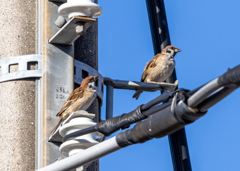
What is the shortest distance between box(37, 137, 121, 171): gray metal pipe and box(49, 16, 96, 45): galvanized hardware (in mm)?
1420

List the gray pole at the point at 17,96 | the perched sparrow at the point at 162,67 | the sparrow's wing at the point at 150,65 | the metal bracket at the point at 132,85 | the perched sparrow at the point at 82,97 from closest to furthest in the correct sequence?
the gray pole at the point at 17,96, the perched sparrow at the point at 82,97, the metal bracket at the point at 132,85, the perched sparrow at the point at 162,67, the sparrow's wing at the point at 150,65

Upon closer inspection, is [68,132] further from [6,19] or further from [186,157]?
[186,157]

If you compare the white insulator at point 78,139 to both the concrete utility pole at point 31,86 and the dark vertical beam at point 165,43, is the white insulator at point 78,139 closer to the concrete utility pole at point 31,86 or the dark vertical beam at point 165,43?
the concrete utility pole at point 31,86

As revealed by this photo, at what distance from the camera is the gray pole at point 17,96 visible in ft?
17.4

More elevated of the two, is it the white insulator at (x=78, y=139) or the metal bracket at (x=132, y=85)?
the metal bracket at (x=132, y=85)

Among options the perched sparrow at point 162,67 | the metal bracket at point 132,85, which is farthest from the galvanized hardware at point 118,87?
the perched sparrow at point 162,67

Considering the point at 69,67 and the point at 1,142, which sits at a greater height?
the point at 69,67

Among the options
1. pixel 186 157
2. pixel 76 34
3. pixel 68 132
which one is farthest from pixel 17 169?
pixel 186 157

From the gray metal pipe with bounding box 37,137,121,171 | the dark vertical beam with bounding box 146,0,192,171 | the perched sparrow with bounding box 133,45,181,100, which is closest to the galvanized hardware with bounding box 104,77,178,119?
Answer: the dark vertical beam with bounding box 146,0,192,171

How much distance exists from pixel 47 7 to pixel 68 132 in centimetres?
141

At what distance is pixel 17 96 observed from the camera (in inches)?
215

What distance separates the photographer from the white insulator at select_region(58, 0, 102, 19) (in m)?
5.07

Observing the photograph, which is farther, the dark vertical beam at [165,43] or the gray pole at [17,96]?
the dark vertical beam at [165,43]

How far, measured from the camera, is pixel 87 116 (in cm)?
471
